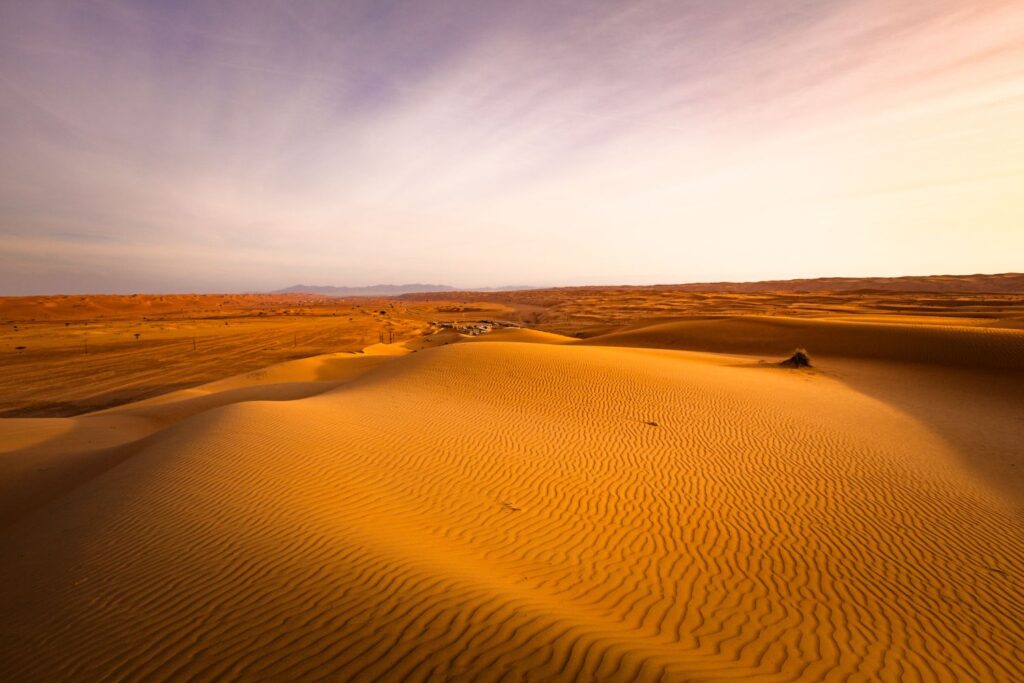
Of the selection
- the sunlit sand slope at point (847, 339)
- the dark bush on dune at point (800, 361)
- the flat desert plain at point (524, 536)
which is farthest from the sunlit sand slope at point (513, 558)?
the sunlit sand slope at point (847, 339)

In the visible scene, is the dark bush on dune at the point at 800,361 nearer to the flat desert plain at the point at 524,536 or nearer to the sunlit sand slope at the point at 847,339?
the flat desert plain at the point at 524,536

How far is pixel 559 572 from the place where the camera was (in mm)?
5184

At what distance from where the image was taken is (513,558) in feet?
17.7

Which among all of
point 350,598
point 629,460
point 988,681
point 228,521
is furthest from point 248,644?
point 629,460

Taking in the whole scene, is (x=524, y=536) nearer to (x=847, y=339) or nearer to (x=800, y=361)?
(x=800, y=361)

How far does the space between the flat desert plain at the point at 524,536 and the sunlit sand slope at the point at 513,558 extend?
0.04 m

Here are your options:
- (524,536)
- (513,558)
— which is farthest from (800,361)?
(513,558)

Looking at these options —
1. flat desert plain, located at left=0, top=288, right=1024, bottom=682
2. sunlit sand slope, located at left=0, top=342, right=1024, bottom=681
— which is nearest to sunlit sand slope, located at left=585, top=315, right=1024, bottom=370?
flat desert plain, located at left=0, top=288, right=1024, bottom=682

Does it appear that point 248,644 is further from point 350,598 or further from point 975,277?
point 975,277

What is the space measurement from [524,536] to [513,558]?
62cm

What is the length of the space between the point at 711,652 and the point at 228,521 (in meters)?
5.68

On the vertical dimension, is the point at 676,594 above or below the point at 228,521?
below

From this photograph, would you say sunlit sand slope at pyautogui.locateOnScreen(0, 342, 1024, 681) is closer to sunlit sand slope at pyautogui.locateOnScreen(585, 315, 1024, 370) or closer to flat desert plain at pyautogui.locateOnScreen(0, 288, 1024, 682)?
flat desert plain at pyautogui.locateOnScreen(0, 288, 1024, 682)

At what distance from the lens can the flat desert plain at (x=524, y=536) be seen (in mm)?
3521
